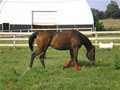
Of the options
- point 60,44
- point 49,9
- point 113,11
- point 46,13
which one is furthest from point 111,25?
point 60,44

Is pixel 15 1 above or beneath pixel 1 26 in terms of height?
above

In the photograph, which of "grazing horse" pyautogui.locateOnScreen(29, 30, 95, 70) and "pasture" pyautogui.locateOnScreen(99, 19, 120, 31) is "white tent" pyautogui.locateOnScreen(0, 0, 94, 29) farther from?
"grazing horse" pyautogui.locateOnScreen(29, 30, 95, 70)

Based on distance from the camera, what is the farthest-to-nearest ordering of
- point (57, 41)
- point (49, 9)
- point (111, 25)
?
point (111, 25) → point (49, 9) → point (57, 41)

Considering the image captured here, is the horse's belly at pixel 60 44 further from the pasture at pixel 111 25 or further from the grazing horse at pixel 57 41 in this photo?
the pasture at pixel 111 25

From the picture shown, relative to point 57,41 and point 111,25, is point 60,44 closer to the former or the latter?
point 57,41

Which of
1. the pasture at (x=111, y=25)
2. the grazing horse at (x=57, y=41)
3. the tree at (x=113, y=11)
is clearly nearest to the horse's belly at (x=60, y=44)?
the grazing horse at (x=57, y=41)

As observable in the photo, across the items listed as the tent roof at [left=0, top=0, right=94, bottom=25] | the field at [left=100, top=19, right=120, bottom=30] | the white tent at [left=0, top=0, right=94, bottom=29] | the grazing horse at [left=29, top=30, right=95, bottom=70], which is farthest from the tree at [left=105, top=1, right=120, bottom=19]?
the grazing horse at [left=29, top=30, right=95, bottom=70]

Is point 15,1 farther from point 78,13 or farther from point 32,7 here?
point 78,13

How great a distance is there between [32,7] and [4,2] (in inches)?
210

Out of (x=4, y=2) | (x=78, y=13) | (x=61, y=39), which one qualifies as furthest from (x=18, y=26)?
(x=61, y=39)

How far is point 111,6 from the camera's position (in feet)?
345

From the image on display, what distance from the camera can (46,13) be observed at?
47.0m

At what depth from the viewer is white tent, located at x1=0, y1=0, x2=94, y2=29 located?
46.6 m

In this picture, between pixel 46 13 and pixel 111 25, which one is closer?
pixel 46 13
